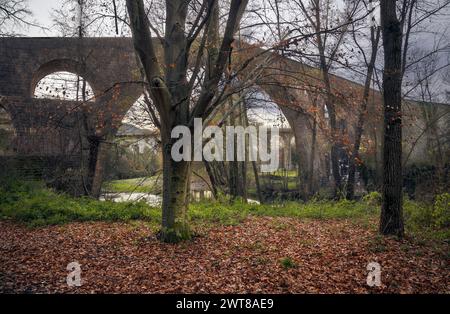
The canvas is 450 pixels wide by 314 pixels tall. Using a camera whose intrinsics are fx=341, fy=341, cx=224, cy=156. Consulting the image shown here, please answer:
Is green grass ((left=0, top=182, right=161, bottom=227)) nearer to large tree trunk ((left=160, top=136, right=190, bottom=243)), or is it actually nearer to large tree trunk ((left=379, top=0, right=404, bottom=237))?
large tree trunk ((left=160, top=136, right=190, bottom=243))

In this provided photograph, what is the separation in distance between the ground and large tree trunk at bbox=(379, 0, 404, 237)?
429 mm

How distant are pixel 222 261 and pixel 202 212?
375 cm

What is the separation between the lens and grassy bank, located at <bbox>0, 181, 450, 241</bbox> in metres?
7.03

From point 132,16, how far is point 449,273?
5.84 m

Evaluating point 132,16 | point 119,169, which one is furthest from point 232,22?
point 119,169

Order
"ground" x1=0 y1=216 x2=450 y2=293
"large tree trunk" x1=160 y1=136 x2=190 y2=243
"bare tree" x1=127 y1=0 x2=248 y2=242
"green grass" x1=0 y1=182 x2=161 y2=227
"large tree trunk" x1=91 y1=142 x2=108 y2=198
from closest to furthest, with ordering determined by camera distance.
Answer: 1. "ground" x1=0 y1=216 x2=450 y2=293
2. "bare tree" x1=127 y1=0 x2=248 y2=242
3. "large tree trunk" x1=160 y1=136 x2=190 y2=243
4. "green grass" x1=0 y1=182 x2=161 y2=227
5. "large tree trunk" x1=91 y1=142 x2=108 y2=198

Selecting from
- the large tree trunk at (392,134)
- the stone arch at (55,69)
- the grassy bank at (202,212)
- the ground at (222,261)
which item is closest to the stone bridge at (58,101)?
the stone arch at (55,69)

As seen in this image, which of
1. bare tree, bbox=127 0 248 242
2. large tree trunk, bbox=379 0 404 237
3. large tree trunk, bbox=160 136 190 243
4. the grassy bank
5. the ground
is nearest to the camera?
the ground

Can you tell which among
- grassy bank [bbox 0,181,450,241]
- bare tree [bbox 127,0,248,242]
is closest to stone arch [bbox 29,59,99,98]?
grassy bank [bbox 0,181,450,241]

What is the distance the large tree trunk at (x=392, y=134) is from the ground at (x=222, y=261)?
0.43 metres

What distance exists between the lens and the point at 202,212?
880 centimetres

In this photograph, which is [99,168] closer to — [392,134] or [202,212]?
[202,212]

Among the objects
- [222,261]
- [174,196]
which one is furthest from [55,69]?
[222,261]
